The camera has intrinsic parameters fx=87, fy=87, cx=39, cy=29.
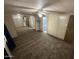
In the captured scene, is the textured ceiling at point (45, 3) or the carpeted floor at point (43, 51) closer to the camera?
the textured ceiling at point (45, 3)

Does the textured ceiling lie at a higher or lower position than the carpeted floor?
higher

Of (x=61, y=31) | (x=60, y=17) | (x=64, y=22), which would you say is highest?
(x=60, y=17)

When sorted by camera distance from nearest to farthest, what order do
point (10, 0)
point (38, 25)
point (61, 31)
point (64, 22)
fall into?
point (10, 0) → point (64, 22) → point (61, 31) → point (38, 25)

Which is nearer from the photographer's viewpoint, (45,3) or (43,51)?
(45,3)

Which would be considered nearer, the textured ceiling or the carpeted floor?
the textured ceiling

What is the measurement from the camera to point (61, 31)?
20.6ft

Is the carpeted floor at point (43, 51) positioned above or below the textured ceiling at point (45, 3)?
below

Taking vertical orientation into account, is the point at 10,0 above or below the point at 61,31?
above

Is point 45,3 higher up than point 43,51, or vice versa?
point 45,3
